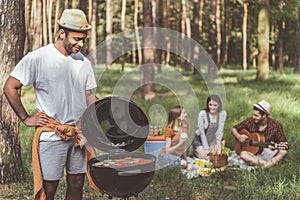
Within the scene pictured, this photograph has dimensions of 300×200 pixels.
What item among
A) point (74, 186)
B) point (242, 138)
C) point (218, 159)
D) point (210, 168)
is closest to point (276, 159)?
point (242, 138)

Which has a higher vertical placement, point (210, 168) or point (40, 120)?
point (40, 120)

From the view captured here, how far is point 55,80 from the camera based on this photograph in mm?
3918

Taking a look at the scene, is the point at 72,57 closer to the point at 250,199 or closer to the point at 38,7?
the point at 250,199

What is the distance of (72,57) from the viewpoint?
406cm

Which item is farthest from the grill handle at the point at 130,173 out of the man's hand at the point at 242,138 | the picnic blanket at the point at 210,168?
the man's hand at the point at 242,138

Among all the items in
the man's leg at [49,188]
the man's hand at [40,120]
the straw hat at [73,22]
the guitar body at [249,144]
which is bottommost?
the guitar body at [249,144]

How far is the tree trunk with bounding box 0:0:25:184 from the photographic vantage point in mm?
6289

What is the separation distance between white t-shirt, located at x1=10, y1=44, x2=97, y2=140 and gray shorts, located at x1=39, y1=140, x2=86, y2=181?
0.08m

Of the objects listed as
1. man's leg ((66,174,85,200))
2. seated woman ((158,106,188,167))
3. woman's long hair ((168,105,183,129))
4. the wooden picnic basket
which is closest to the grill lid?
man's leg ((66,174,85,200))

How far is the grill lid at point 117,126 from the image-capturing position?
13.9 feet

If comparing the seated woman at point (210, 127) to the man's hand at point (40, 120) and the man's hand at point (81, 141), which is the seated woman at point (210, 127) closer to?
the man's hand at point (81, 141)

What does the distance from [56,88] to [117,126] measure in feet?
2.30

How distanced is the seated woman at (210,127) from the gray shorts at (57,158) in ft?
11.4

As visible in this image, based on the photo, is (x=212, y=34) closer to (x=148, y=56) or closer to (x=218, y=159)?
(x=148, y=56)
